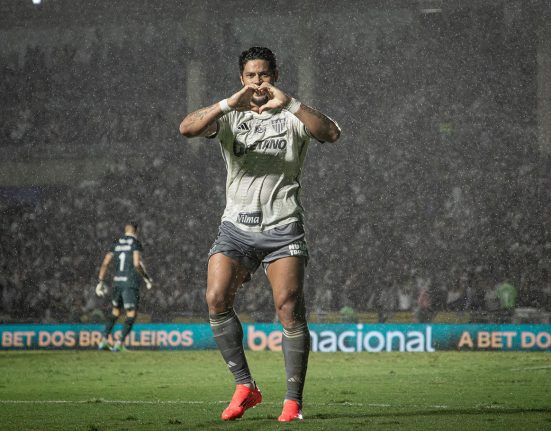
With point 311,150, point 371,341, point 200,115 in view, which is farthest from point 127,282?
point 311,150

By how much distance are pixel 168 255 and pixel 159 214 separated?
1.30m

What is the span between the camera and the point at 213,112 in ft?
17.0

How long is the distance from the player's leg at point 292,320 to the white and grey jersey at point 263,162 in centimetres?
27

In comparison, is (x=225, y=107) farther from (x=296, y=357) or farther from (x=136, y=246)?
(x=136, y=246)

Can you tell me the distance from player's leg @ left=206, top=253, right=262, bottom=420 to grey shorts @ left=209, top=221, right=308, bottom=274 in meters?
0.05

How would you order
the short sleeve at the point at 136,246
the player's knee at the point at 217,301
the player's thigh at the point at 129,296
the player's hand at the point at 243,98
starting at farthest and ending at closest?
the short sleeve at the point at 136,246 → the player's thigh at the point at 129,296 → the player's knee at the point at 217,301 → the player's hand at the point at 243,98

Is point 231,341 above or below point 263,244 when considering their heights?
below

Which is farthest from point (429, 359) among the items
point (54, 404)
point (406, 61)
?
point (406, 61)

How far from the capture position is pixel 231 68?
2681cm

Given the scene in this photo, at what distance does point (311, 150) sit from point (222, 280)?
59.7ft

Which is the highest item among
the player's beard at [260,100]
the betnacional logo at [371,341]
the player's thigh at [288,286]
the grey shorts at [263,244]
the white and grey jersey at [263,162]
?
the player's beard at [260,100]

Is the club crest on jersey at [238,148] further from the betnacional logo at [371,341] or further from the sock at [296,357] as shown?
the betnacional logo at [371,341]

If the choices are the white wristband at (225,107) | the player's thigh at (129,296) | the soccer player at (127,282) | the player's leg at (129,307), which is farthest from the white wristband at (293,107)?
the player's thigh at (129,296)

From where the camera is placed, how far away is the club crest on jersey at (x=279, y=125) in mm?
5477
